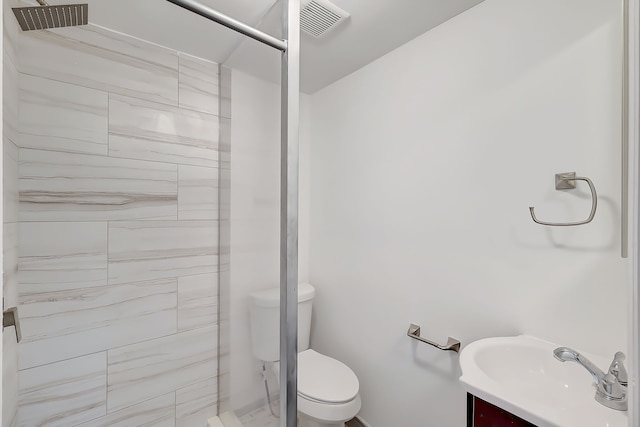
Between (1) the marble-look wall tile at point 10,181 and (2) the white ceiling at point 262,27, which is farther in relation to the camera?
(2) the white ceiling at point 262,27

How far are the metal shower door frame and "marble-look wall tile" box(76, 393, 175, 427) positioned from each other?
0.63 m

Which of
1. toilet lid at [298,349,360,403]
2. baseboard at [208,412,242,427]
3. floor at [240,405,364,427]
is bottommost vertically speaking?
baseboard at [208,412,242,427]

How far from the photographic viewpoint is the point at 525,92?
116 cm

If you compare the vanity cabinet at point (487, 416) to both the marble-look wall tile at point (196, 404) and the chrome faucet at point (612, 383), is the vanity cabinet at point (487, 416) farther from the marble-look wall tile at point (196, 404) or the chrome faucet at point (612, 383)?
the marble-look wall tile at point (196, 404)

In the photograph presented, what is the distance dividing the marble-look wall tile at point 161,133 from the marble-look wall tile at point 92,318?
1.82 feet

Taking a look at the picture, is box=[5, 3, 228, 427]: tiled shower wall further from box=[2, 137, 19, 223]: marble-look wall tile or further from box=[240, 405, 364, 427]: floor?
box=[240, 405, 364, 427]: floor

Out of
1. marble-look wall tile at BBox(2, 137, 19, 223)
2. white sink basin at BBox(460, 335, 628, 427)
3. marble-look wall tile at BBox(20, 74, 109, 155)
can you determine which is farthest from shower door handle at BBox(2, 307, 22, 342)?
white sink basin at BBox(460, 335, 628, 427)

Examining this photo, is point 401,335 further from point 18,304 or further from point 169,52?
point 169,52

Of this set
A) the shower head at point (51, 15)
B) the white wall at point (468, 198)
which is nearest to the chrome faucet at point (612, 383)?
the white wall at point (468, 198)

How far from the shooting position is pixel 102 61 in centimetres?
118

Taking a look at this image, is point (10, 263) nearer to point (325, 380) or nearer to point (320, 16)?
point (325, 380)

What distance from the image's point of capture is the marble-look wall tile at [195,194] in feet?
4.35

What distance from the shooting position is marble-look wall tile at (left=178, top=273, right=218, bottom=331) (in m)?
1.34

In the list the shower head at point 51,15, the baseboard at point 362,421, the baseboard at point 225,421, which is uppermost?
the shower head at point 51,15
